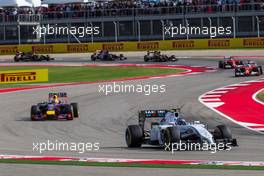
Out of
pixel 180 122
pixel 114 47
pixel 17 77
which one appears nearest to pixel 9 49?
pixel 114 47

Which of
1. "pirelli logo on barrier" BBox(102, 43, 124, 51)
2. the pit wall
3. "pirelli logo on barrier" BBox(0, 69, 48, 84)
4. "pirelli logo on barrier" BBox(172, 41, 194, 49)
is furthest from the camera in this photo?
"pirelli logo on barrier" BBox(102, 43, 124, 51)

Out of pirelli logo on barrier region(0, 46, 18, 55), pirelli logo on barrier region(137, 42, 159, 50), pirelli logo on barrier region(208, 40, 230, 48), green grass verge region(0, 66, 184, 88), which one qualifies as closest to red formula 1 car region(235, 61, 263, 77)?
green grass verge region(0, 66, 184, 88)

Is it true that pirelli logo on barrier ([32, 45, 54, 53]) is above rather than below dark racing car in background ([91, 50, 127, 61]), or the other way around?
above

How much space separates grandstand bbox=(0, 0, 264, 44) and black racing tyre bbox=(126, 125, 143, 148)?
133 feet

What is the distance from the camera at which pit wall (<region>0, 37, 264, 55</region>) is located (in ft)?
191

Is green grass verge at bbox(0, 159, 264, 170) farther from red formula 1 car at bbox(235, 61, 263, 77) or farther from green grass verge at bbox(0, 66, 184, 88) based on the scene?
red formula 1 car at bbox(235, 61, 263, 77)

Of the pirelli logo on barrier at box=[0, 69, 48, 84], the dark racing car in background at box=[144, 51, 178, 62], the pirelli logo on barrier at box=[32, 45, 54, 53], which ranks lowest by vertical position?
the pirelli logo on barrier at box=[0, 69, 48, 84]

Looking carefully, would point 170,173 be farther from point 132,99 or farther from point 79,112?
point 132,99

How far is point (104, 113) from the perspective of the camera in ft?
78.9

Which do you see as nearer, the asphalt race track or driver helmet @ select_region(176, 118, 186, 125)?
the asphalt race track

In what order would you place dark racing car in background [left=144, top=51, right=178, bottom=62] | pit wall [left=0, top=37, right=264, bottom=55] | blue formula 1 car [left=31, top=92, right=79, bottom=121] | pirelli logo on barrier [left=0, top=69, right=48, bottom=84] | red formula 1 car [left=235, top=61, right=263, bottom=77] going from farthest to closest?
pit wall [left=0, top=37, right=264, bottom=55]
dark racing car in background [left=144, top=51, right=178, bottom=62]
red formula 1 car [left=235, top=61, right=263, bottom=77]
pirelli logo on barrier [left=0, top=69, right=48, bottom=84]
blue formula 1 car [left=31, top=92, right=79, bottom=121]

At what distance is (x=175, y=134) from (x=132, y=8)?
47.8 metres

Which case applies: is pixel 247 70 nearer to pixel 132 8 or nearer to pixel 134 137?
pixel 134 137

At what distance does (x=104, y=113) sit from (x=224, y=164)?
11.5m
